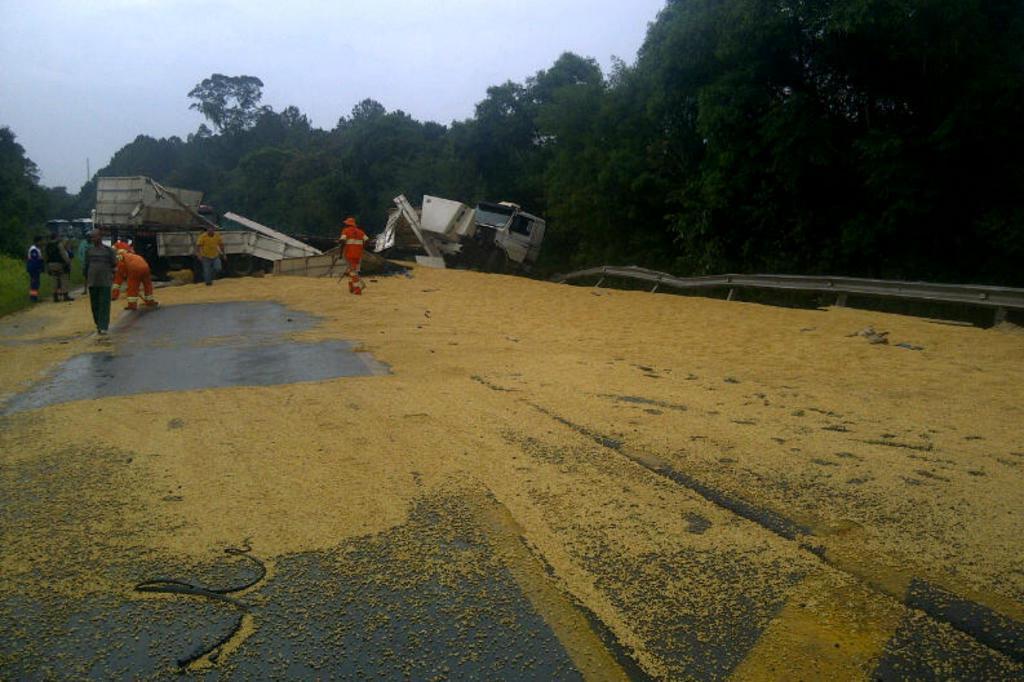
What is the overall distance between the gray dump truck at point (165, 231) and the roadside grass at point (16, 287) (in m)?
2.49

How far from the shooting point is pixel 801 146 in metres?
19.4

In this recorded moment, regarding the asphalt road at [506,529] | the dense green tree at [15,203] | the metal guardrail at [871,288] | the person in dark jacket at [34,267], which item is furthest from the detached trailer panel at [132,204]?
the asphalt road at [506,529]

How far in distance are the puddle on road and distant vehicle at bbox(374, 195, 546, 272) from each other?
54.0ft

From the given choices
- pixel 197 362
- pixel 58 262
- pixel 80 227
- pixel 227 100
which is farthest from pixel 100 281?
pixel 227 100

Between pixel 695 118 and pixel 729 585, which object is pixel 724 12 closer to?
pixel 695 118

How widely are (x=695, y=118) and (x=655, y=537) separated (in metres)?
23.4

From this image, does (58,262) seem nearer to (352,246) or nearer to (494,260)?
(352,246)

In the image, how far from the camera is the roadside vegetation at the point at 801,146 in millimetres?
16562

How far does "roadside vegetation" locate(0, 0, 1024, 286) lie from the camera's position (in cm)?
1656

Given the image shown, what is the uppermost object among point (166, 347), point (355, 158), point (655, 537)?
point (355, 158)

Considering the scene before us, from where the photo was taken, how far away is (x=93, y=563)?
11.6 ft

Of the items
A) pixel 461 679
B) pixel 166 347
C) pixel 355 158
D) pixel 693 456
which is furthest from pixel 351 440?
pixel 355 158

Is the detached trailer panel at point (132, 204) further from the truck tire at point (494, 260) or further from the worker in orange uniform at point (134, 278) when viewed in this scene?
the truck tire at point (494, 260)

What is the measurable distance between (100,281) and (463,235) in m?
18.7
